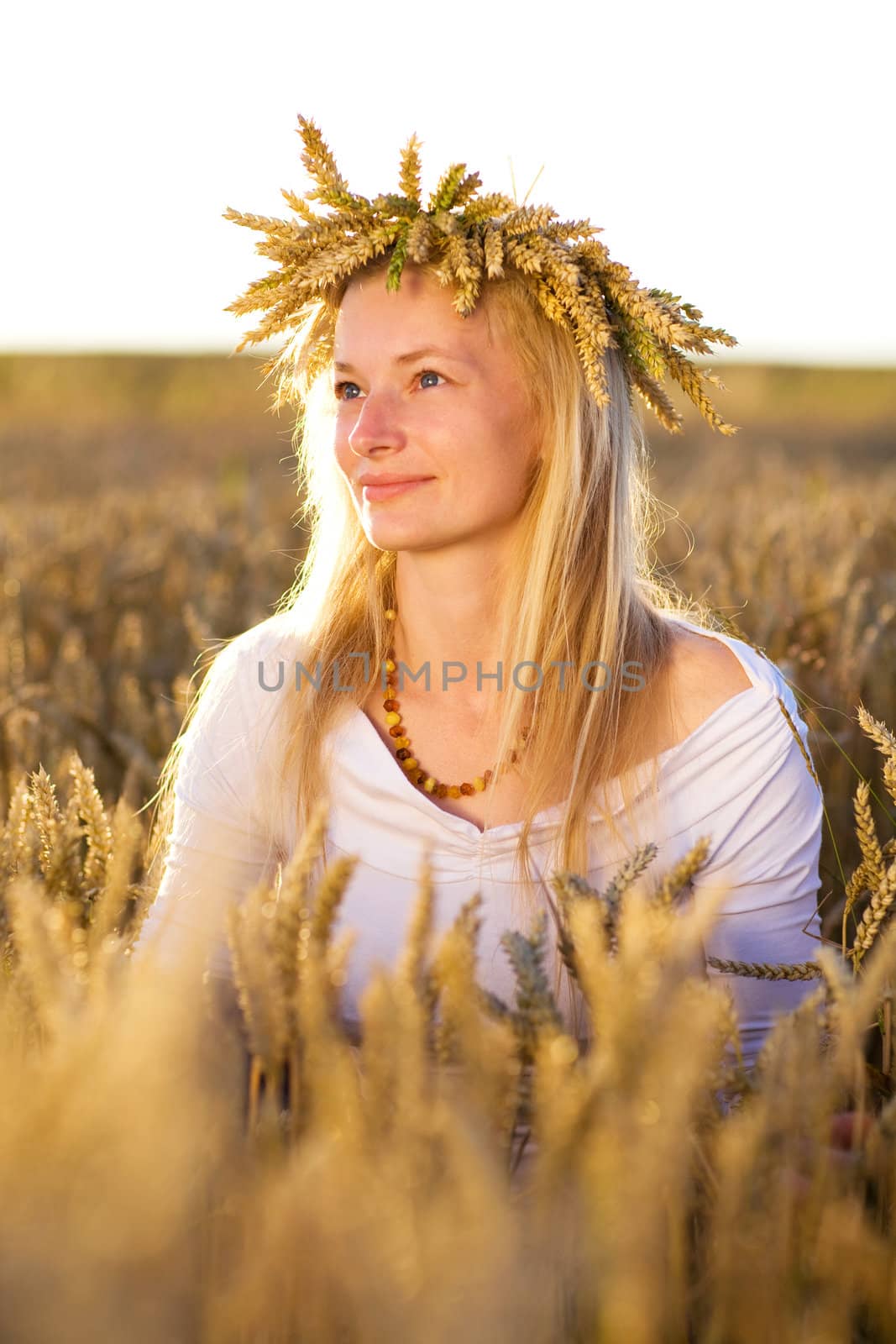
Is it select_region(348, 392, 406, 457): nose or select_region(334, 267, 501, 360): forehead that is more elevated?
select_region(334, 267, 501, 360): forehead

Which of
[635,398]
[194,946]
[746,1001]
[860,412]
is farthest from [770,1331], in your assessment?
[860,412]

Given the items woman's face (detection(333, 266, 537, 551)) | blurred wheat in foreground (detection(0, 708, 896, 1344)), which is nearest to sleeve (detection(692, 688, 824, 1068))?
woman's face (detection(333, 266, 537, 551))

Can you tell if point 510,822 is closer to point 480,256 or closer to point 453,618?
point 453,618

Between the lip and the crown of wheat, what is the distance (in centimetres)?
28

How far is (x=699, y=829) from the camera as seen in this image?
81.8 inches

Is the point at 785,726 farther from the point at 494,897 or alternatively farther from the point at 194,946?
the point at 194,946

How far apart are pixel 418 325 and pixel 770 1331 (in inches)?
67.5

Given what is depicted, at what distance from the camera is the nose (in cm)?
212

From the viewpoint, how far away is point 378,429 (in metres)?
2.12

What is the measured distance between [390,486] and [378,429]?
0.10 meters

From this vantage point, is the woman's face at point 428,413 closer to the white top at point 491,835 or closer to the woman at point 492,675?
the woman at point 492,675

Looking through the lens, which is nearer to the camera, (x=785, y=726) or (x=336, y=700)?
(x=785, y=726)

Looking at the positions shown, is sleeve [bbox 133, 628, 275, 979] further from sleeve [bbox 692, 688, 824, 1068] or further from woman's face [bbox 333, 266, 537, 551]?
sleeve [bbox 692, 688, 824, 1068]

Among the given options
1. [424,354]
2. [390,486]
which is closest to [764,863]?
[390,486]
